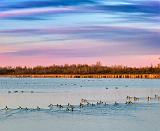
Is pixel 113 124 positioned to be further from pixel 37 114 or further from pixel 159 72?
pixel 159 72

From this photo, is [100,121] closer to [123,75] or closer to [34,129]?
[34,129]

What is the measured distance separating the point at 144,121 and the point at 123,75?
153m

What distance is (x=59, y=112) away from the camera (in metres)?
31.9

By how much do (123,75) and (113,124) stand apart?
154841mm

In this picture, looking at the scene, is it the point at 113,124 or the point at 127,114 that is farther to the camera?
the point at 127,114

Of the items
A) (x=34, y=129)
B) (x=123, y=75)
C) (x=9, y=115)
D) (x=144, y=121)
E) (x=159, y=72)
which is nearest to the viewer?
(x=34, y=129)

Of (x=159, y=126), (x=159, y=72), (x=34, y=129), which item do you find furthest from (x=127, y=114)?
(x=159, y=72)

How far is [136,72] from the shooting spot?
182 m

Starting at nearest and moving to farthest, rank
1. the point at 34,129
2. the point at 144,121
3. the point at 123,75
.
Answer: the point at 34,129 → the point at 144,121 → the point at 123,75

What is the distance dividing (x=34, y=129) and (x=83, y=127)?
2412 millimetres

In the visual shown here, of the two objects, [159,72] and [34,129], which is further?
[159,72]

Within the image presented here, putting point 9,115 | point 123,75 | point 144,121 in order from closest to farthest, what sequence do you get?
point 144,121 < point 9,115 < point 123,75

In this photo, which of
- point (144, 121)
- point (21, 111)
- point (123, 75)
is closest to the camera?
point (144, 121)

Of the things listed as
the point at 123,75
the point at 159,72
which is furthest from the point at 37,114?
the point at 123,75
